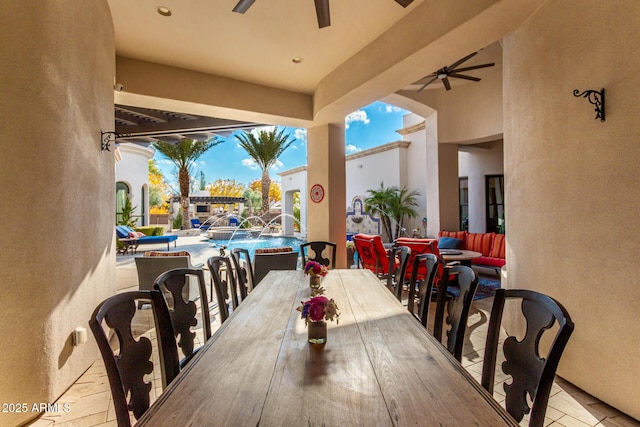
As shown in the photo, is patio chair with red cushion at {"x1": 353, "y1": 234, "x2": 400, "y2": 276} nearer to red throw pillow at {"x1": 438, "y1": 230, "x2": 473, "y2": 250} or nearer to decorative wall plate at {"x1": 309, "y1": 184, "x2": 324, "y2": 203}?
decorative wall plate at {"x1": 309, "y1": 184, "x2": 324, "y2": 203}

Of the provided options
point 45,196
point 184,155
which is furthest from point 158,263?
point 184,155

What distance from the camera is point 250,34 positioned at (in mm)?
3348

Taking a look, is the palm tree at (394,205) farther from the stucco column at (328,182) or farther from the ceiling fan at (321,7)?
the ceiling fan at (321,7)

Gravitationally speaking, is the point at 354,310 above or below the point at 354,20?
below

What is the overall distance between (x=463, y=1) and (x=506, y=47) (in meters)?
0.89

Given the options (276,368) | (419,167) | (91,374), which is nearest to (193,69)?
(91,374)

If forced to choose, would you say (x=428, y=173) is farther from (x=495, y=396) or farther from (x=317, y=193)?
(x=495, y=396)

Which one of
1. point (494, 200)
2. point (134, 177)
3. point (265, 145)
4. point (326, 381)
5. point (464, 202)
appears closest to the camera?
point (326, 381)

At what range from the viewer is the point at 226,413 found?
2.80 feet

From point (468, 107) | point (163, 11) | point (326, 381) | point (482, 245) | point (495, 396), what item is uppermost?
point (468, 107)

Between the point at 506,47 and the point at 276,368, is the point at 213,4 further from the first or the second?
the point at 276,368

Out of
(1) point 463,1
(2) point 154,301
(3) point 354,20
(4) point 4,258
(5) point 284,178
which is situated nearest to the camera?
(2) point 154,301

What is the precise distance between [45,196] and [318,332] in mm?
1982

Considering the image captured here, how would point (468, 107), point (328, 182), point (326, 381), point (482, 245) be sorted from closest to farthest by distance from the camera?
point (326, 381)
point (328, 182)
point (482, 245)
point (468, 107)
